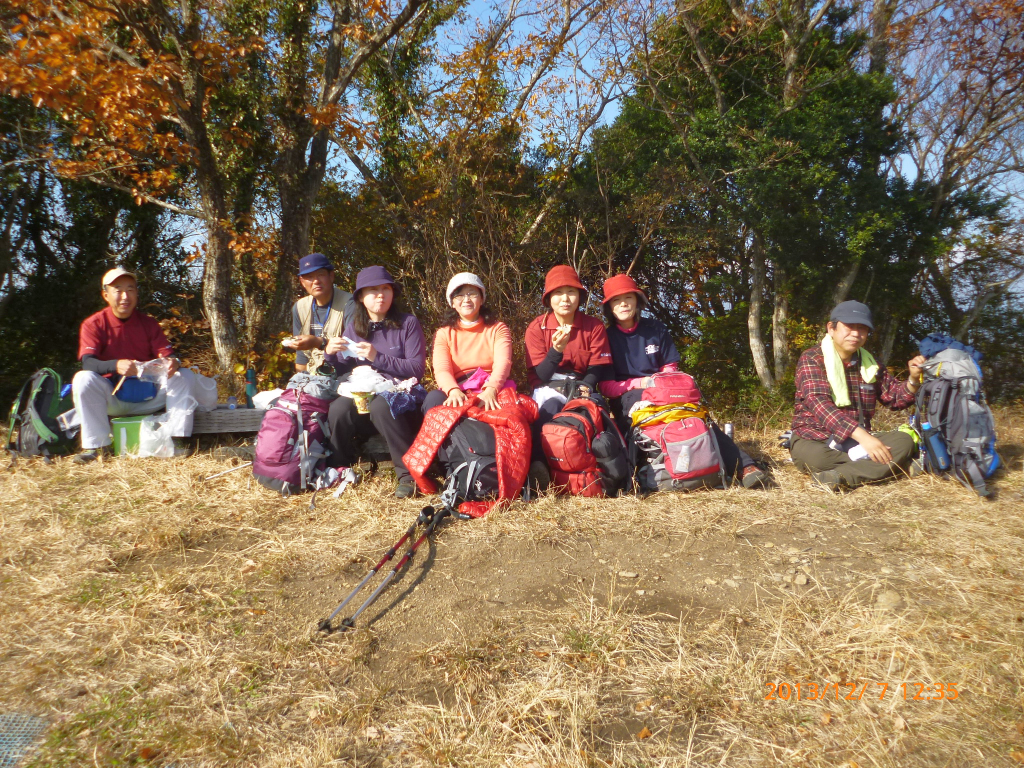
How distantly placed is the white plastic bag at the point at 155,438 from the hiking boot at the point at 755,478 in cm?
414

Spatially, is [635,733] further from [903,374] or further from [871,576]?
[903,374]

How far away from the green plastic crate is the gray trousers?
4.84 m

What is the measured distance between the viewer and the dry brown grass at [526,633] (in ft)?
6.52

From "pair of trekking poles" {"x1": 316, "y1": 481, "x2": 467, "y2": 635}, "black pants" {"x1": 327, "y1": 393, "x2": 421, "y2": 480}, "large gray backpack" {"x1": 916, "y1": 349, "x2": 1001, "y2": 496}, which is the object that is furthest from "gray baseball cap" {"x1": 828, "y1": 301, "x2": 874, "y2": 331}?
"black pants" {"x1": 327, "y1": 393, "x2": 421, "y2": 480}

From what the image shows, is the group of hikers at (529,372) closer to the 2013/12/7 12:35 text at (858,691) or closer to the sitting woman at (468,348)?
the sitting woman at (468,348)

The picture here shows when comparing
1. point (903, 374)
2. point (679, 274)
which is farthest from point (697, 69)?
point (903, 374)

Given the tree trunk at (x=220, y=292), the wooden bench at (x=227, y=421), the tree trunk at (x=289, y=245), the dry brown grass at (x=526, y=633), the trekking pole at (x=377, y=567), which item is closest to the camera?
the dry brown grass at (x=526, y=633)

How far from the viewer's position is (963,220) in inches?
251

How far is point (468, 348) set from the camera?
437cm

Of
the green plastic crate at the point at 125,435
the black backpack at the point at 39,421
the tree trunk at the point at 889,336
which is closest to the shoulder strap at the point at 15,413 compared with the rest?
the black backpack at the point at 39,421

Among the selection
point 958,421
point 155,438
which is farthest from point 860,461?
point 155,438

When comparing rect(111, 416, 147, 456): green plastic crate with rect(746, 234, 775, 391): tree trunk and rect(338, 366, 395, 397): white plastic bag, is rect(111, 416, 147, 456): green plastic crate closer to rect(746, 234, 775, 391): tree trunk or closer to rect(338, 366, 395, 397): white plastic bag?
rect(338, 366, 395, 397): white plastic bag

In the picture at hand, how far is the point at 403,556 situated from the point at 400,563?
0.49ft

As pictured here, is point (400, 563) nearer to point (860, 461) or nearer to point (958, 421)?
point (860, 461)
